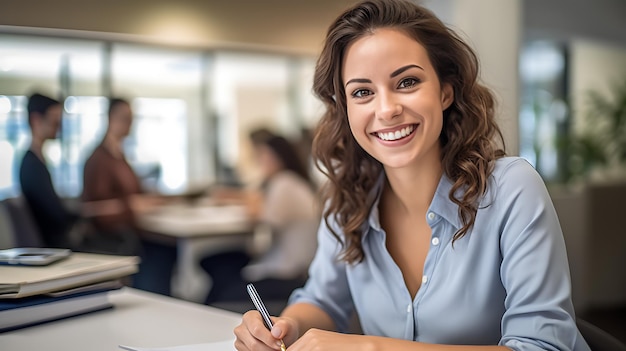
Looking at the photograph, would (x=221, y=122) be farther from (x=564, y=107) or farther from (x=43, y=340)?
(x=43, y=340)

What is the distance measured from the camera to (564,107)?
6953 millimetres

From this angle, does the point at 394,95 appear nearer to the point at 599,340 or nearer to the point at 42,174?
the point at 599,340

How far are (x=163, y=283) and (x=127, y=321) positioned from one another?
1.90 m

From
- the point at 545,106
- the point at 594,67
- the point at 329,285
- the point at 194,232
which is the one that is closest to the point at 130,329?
the point at 329,285

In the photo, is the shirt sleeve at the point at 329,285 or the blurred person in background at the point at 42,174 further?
the blurred person in background at the point at 42,174

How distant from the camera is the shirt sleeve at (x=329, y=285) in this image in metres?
1.58

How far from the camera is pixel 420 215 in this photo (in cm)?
148

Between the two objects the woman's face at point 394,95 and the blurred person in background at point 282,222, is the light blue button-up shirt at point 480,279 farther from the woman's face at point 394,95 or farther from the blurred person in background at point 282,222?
the blurred person in background at point 282,222

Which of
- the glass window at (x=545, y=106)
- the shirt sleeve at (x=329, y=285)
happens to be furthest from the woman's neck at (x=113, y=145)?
the glass window at (x=545, y=106)

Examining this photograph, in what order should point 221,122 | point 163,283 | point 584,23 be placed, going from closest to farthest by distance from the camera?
point 163,283
point 584,23
point 221,122

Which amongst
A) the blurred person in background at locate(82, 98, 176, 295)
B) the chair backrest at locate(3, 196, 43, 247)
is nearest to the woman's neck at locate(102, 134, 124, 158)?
the blurred person in background at locate(82, 98, 176, 295)

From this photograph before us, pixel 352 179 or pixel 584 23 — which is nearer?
pixel 352 179

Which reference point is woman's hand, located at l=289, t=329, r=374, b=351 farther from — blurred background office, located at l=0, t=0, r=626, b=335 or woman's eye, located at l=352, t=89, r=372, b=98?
blurred background office, located at l=0, t=0, r=626, b=335

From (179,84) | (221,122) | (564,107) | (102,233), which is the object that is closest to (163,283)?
(102,233)
